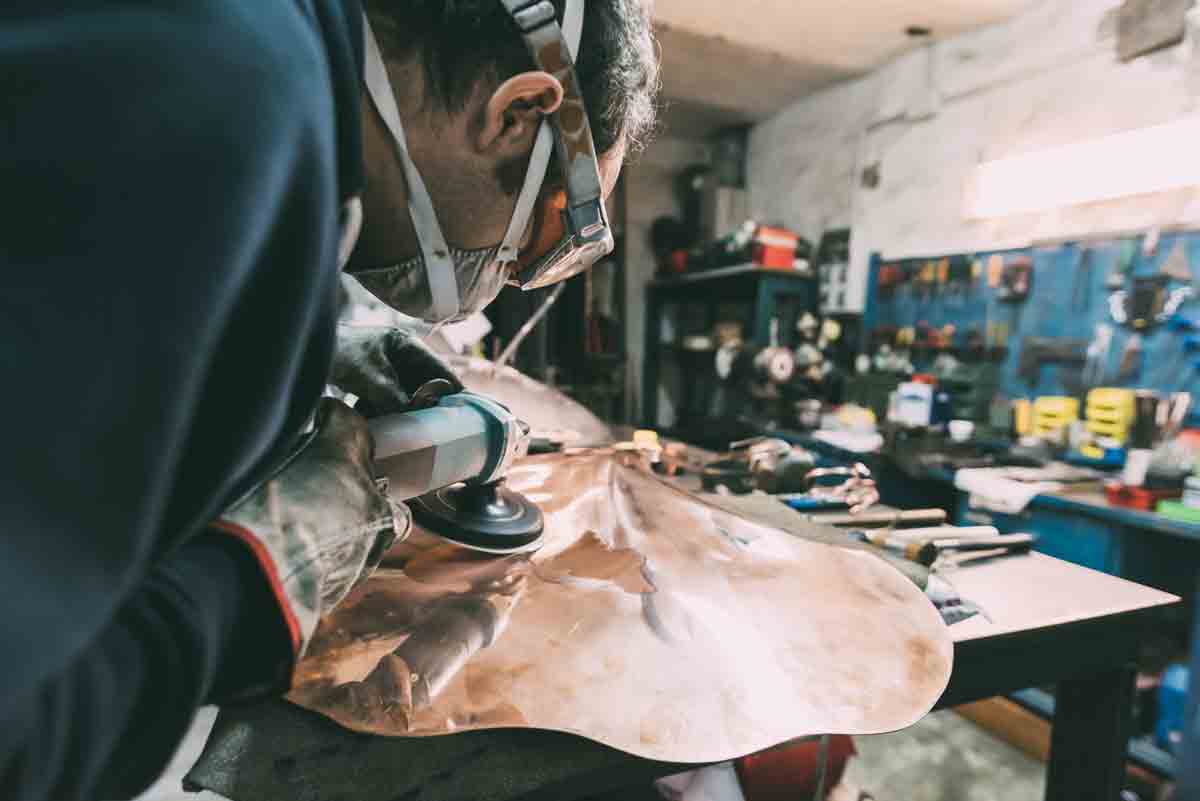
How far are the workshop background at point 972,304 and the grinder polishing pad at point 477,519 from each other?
0.39 m

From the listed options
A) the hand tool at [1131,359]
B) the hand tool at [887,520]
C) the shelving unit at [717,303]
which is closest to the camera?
the hand tool at [887,520]

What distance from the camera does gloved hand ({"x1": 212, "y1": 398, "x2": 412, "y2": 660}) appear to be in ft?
1.62

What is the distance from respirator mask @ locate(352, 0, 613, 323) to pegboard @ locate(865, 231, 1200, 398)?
2376 millimetres

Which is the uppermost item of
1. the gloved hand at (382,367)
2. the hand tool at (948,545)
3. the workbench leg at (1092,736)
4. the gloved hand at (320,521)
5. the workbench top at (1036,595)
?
the gloved hand at (382,367)

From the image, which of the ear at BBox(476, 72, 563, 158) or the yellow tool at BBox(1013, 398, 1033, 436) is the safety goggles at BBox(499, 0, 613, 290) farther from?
the yellow tool at BBox(1013, 398, 1033, 436)

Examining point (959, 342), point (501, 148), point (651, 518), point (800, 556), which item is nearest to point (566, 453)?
point (651, 518)

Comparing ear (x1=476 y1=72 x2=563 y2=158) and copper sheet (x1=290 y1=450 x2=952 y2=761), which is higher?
ear (x1=476 y1=72 x2=563 y2=158)

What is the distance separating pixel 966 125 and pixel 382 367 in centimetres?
320

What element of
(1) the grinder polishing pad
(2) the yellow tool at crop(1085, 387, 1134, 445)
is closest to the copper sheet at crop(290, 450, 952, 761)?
(1) the grinder polishing pad

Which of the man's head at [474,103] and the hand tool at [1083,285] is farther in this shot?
the hand tool at [1083,285]

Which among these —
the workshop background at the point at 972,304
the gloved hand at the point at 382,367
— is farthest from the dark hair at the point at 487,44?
the workshop background at the point at 972,304

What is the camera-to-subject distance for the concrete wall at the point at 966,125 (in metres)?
2.35

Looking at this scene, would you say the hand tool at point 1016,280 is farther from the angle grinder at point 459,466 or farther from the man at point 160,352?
the man at point 160,352

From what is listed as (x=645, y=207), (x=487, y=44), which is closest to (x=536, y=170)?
(x=487, y=44)
